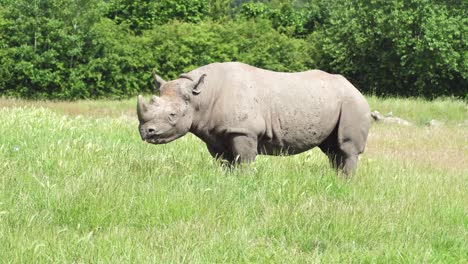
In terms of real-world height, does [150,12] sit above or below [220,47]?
above

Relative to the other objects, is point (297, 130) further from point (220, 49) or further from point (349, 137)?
point (220, 49)

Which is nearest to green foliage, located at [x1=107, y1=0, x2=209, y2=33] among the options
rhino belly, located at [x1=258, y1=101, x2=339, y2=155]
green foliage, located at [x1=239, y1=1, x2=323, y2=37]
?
green foliage, located at [x1=239, y1=1, x2=323, y2=37]

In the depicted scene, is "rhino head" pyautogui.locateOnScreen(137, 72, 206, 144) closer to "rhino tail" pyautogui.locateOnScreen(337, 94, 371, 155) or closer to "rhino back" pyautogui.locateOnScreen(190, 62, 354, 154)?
"rhino back" pyautogui.locateOnScreen(190, 62, 354, 154)

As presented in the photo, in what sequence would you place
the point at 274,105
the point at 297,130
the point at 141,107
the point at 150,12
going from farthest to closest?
the point at 150,12 < the point at 297,130 < the point at 274,105 < the point at 141,107

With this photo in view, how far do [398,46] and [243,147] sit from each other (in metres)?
23.2

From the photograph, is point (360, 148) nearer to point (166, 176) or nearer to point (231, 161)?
point (231, 161)

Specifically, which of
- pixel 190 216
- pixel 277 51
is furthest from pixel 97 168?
pixel 277 51

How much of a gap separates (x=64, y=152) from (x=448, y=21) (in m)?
23.3

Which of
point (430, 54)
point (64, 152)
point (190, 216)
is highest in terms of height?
point (190, 216)

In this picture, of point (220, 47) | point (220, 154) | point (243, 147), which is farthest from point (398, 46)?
point (243, 147)

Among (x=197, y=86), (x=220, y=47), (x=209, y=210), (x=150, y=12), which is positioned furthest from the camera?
(x=150, y=12)

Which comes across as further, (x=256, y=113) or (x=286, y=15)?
(x=286, y=15)

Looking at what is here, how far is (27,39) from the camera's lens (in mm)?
27203

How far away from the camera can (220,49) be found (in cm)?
2980
